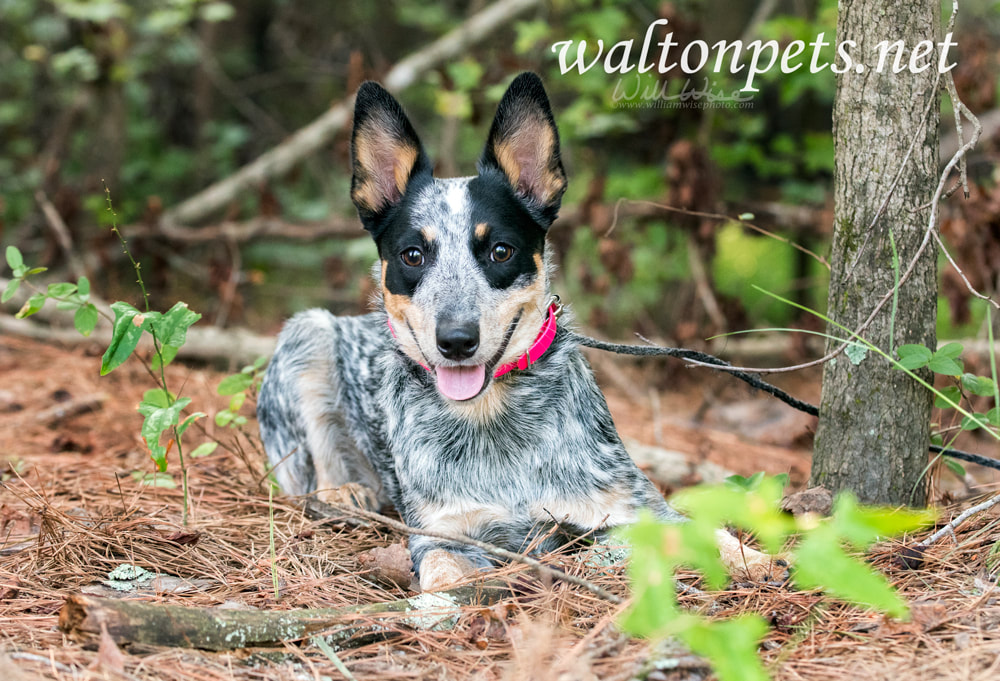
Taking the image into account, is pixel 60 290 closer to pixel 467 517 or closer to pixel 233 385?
pixel 233 385

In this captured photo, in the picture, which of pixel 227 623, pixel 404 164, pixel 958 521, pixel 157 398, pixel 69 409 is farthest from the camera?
pixel 69 409

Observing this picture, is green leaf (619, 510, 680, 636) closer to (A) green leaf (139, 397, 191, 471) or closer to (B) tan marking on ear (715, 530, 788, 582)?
(B) tan marking on ear (715, 530, 788, 582)

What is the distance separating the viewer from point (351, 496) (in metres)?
3.64

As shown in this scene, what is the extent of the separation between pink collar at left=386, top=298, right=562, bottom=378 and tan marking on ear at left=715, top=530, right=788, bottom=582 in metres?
0.91

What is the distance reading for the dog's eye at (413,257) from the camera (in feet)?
9.83

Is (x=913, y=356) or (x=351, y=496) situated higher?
(x=913, y=356)

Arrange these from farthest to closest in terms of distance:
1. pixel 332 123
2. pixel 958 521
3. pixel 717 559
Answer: pixel 332 123
pixel 958 521
pixel 717 559

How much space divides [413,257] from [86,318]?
1202 millimetres

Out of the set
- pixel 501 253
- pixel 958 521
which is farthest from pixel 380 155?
pixel 958 521

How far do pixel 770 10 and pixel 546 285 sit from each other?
418 centimetres

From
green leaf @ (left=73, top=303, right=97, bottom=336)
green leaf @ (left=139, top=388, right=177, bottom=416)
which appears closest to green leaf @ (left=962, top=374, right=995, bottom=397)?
green leaf @ (left=139, top=388, right=177, bottom=416)

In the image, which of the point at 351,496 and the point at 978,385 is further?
the point at 351,496

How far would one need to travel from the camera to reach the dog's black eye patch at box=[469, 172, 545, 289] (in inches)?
115

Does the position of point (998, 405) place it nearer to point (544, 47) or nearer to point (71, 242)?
point (544, 47)
